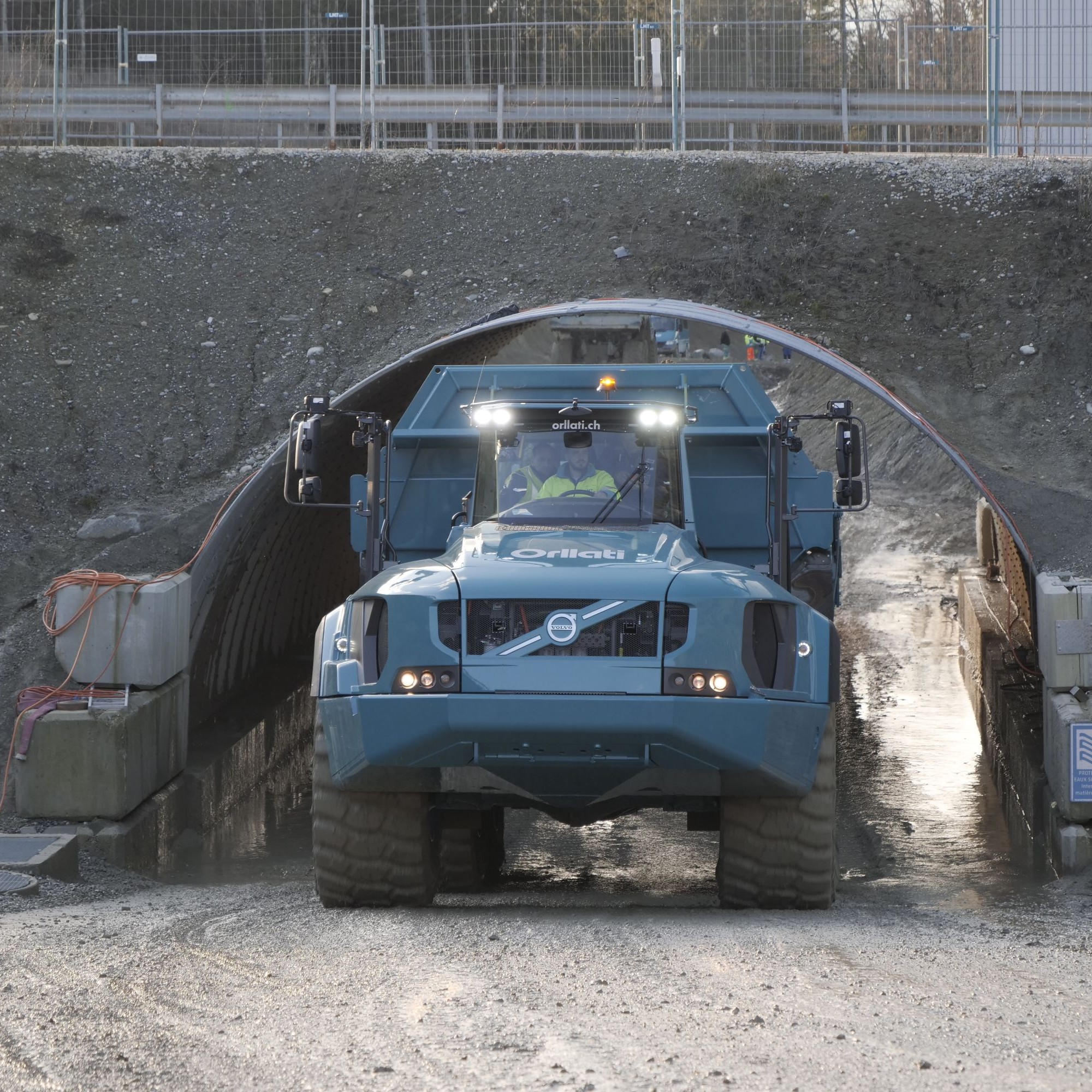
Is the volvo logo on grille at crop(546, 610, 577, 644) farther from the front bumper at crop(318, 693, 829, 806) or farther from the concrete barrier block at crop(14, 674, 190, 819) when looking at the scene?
the concrete barrier block at crop(14, 674, 190, 819)

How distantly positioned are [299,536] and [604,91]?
870 cm

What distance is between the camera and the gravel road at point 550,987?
4809mm

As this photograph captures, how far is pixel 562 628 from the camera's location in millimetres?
Result: 7047

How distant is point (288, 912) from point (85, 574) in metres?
4.11

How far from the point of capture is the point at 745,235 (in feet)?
61.0

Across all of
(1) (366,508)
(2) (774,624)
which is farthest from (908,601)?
(2) (774,624)

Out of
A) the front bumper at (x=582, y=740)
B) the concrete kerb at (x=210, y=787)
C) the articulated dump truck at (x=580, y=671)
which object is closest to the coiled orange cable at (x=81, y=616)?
the concrete kerb at (x=210, y=787)

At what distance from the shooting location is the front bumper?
692cm

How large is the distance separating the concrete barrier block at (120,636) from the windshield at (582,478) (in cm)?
318

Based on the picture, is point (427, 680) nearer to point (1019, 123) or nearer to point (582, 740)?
point (582, 740)

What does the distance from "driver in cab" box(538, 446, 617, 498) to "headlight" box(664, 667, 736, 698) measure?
1908mm

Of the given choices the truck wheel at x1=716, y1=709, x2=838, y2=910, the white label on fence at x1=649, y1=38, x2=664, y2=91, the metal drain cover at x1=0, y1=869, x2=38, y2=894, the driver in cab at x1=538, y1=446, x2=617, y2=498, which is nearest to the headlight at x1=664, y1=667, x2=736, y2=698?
the truck wheel at x1=716, y1=709, x2=838, y2=910

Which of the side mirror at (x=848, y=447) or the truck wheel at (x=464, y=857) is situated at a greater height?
the side mirror at (x=848, y=447)

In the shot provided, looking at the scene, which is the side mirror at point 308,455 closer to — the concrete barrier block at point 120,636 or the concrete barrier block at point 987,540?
the concrete barrier block at point 120,636
